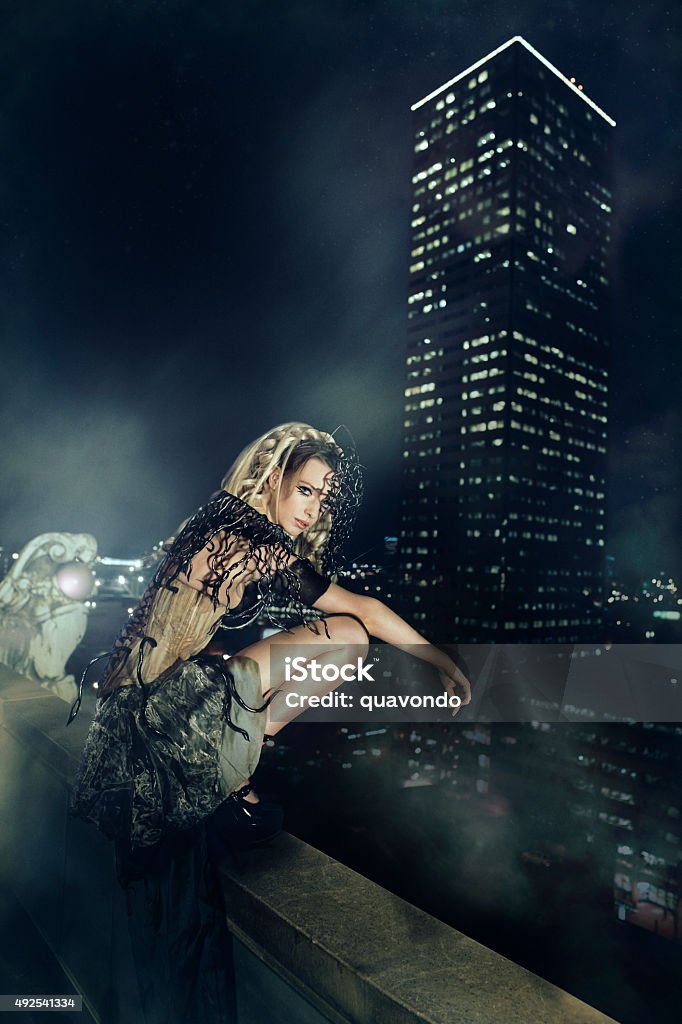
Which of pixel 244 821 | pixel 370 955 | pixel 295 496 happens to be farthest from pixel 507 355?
pixel 370 955

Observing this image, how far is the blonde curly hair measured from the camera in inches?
74.0

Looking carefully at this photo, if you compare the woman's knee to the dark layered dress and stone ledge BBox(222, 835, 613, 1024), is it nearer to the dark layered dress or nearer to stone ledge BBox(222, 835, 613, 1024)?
the dark layered dress

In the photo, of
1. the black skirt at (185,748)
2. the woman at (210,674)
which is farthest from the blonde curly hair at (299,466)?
the black skirt at (185,748)

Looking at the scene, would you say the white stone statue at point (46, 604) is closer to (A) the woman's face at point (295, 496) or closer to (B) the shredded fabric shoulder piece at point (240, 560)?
(B) the shredded fabric shoulder piece at point (240, 560)

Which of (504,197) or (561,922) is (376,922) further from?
(504,197)

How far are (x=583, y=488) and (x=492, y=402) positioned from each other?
19893 millimetres

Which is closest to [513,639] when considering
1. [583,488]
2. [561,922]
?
[583,488]

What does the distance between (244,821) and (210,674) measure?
505 millimetres

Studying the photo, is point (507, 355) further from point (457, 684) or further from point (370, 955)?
point (370, 955)

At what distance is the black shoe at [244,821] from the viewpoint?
71.2 inches

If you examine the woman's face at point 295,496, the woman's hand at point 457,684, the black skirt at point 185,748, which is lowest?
the black skirt at point 185,748

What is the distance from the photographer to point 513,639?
74188 mm

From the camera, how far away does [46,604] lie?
441 centimetres

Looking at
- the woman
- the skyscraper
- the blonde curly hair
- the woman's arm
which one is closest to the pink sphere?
the woman
